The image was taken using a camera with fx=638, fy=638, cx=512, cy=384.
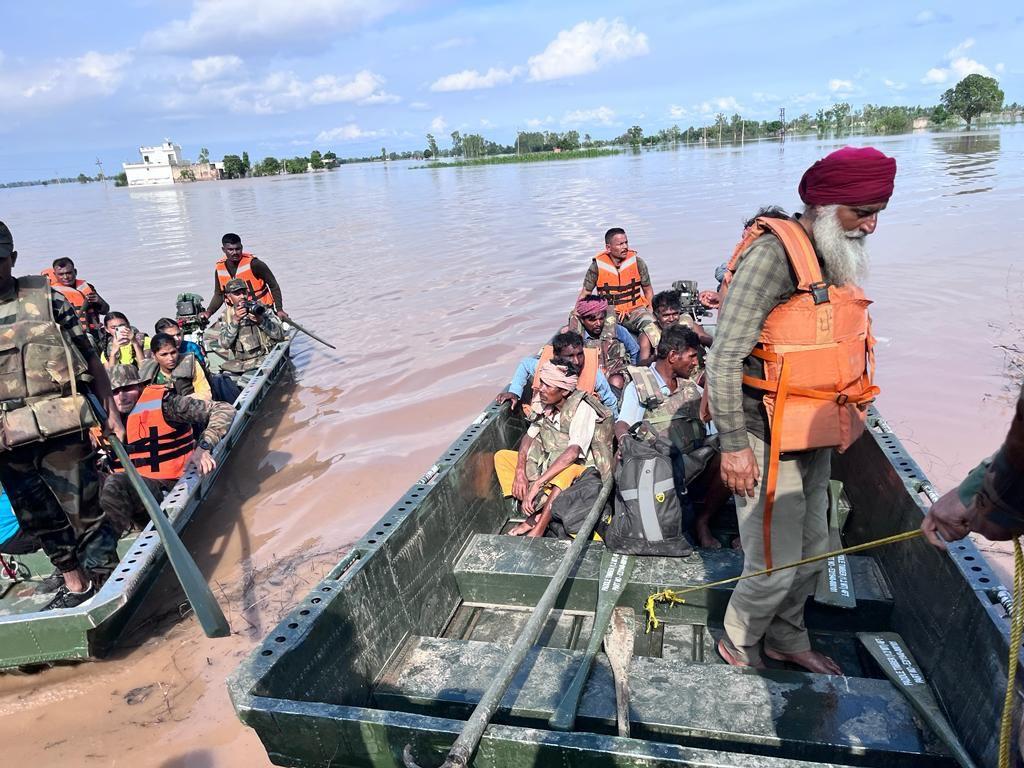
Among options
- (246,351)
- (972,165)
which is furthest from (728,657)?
(972,165)

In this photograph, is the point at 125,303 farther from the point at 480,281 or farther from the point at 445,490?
the point at 445,490

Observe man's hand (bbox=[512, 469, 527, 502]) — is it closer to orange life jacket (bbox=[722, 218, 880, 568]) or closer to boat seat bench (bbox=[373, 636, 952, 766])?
boat seat bench (bbox=[373, 636, 952, 766])

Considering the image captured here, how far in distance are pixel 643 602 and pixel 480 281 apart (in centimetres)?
1063

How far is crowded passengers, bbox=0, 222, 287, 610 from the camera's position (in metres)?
3.04

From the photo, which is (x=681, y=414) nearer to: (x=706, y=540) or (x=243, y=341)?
(x=706, y=540)

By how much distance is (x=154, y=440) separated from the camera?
14.0 feet

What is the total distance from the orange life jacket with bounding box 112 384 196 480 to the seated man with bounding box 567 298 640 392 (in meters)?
3.02

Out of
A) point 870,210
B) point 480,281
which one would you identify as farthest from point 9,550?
point 480,281

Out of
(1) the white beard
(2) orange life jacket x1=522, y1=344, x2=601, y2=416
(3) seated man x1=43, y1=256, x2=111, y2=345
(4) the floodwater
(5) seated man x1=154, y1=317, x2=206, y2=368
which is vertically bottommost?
(4) the floodwater

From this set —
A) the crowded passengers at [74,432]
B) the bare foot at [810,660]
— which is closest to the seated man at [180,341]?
the crowded passengers at [74,432]

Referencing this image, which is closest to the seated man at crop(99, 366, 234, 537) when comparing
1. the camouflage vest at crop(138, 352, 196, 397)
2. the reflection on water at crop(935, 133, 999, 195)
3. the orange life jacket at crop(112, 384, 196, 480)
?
the orange life jacket at crop(112, 384, 196, 480)

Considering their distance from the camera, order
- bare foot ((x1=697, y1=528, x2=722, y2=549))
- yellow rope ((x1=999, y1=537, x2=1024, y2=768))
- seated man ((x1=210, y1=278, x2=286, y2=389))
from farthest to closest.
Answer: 1. seated man ((x1=210, y1=278, x2=286, y2=389))
2. bare foot ((x1=697, y1=528, x2=722, y2=549))
3. yellow rope ((x1=999, y1=537, x2=1024, y2=768))

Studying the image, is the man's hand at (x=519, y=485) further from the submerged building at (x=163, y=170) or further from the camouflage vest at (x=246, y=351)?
the submerged building at (x=163, y=170)

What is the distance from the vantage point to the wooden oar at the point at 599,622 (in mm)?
2123
